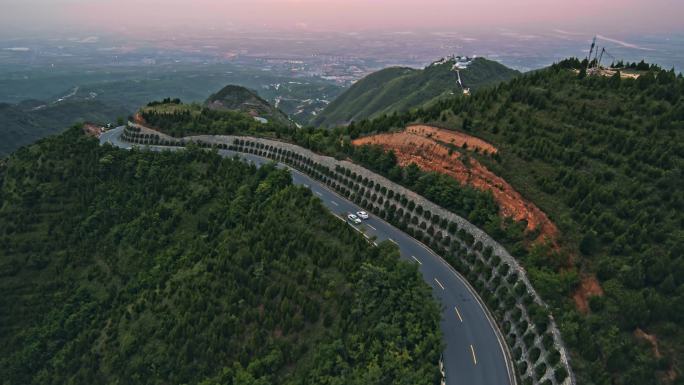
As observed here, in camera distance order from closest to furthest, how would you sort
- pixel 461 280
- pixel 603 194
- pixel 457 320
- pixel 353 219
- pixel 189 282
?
pixel 457 320
pixel 603 194
pixel 461 280
pixel 189 282
pixel 353 219

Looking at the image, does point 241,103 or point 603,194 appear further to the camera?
point 241,103

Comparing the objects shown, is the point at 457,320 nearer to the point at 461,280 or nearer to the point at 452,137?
the point at 461,280

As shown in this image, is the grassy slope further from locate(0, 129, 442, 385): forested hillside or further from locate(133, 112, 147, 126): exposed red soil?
locate(0, 129, 442, 385): forested hillside

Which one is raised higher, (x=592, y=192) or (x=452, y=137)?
(x=452, y=137)

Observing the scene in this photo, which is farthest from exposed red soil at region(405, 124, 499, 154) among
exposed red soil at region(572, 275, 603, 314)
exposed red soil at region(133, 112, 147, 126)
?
exposed red soil at region(133, 112, 147, 126)

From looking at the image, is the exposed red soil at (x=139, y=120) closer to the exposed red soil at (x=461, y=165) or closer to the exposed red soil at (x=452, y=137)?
the exposed red soil at (x=461, y=165)

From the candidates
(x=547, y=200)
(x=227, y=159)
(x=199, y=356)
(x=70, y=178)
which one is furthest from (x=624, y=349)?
(x=70, y=178)

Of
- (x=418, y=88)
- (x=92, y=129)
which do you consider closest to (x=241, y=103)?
(x=92, y=129)
